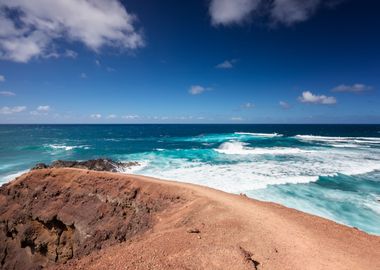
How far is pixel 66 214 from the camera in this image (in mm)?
12078

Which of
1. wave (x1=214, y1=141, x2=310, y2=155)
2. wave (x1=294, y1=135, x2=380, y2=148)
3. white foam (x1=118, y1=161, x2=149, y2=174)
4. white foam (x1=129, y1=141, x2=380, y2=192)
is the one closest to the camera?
white foam (x1=129, y1=141, x2=380, y2=192)

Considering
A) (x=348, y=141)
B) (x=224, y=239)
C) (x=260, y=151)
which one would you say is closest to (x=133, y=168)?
(x=260, y=151)

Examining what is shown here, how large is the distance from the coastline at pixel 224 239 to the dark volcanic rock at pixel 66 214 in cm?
20

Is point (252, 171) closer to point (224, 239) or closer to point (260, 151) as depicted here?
point (260, 151)

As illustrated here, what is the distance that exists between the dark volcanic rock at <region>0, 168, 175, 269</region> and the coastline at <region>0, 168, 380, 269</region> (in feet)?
0.66

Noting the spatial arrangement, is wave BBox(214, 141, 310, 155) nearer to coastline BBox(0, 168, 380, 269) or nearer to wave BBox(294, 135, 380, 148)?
wave BBox(294, 135, 380, 148)

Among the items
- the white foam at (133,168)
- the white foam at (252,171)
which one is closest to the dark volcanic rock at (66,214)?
the white foam at (252,171)

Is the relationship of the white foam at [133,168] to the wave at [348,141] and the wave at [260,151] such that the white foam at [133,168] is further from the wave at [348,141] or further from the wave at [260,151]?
the wave at [348,141]

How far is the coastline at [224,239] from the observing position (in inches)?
225

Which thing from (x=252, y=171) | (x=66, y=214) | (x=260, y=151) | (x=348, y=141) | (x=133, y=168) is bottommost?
(x=133, y=168)

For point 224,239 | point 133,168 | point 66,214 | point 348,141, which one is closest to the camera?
point 224,239

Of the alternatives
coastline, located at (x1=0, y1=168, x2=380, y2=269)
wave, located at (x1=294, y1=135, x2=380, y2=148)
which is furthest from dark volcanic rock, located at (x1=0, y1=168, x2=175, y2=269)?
wave, located at (x1=294, y1=135, x2=380, y2=148)

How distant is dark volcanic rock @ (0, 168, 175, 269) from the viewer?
416 inches

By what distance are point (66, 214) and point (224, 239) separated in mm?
9089
